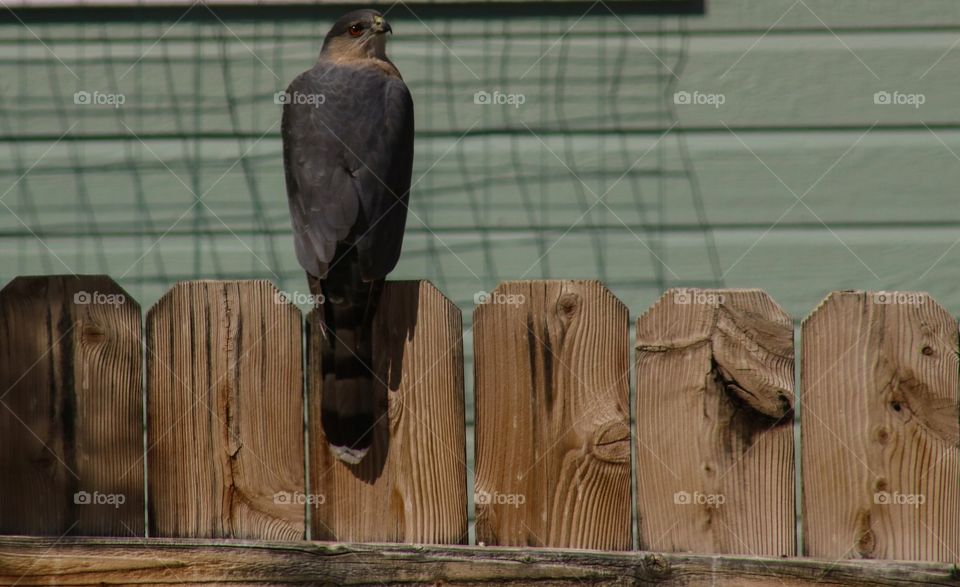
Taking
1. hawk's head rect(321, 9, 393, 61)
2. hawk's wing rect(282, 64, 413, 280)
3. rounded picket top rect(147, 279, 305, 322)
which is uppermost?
hawk's head rect(321, 9, 393, 61)

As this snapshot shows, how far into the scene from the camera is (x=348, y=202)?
290cm

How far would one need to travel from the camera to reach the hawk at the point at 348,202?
7.73 ft

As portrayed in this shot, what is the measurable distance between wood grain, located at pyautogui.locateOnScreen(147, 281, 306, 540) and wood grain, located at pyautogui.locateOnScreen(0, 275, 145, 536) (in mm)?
71

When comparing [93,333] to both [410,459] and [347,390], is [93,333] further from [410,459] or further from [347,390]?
[410,459]

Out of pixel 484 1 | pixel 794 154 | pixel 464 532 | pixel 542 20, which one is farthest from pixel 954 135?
pixel 464 532

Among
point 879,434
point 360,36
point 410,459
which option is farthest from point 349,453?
point 360,36

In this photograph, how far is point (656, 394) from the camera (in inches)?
90.8

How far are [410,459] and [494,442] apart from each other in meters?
0.21

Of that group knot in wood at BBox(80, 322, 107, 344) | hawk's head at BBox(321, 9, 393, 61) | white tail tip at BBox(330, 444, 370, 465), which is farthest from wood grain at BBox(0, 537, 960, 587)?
hawk's head at BBox(321, 9, 393, 61)

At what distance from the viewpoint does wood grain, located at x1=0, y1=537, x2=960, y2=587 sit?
2215mm

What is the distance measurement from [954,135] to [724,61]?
41.5 inches

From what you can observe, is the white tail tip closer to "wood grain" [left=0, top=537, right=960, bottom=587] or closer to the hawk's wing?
"wood grain" [left=0, top=537, right=960, bottom=587]

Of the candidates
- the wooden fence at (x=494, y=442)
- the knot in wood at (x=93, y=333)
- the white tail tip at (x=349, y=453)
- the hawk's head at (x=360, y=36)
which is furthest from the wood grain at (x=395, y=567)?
the hawk's head at (x=360, y=36)

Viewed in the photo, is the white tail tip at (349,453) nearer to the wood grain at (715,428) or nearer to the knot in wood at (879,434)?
the wood grain at (715,428)
